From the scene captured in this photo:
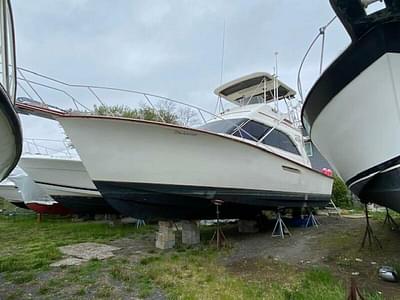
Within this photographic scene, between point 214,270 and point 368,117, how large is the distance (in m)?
2.72

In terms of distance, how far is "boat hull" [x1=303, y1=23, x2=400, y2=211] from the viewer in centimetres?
297

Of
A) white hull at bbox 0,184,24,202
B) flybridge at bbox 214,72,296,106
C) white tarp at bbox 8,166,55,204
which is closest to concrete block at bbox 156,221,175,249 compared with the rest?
flybridge at bbox 214,72,296,106

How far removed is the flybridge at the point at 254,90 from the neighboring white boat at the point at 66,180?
14.3 feet

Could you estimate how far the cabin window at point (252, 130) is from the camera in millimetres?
6200

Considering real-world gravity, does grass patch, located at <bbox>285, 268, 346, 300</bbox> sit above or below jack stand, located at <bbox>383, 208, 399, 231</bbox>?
below

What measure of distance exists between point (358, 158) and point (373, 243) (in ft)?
8.74

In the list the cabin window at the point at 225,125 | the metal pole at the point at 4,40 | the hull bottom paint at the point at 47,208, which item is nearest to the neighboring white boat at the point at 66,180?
the hull bottom paint at the point at 47,208

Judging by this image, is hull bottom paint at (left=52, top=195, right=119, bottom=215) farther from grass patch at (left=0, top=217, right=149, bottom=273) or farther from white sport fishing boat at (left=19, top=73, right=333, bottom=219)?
white sport fishing boat at (left=19, top=73, right=333, bottom=219)

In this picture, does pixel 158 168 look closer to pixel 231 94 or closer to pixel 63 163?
pixel 231 94

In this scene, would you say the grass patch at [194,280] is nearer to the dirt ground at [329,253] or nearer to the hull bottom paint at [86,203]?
the dirt ground at [329,253]

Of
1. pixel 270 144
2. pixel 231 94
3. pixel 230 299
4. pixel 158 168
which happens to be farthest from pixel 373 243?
pixel 231 94

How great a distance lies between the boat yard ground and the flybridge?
3.59m

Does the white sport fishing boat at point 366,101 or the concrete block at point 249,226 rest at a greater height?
the white sport fishing boat at point 366,101

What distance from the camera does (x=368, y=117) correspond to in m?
3.29
